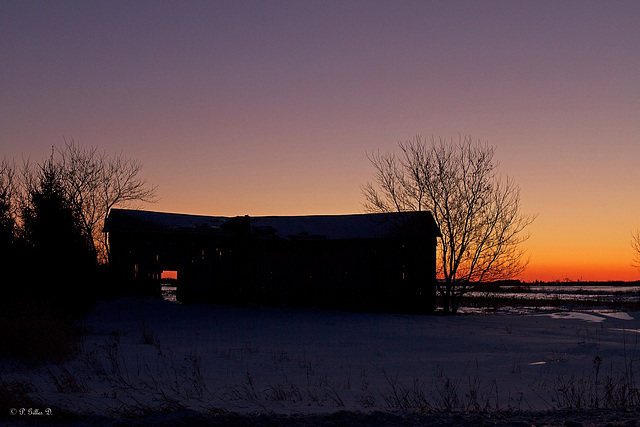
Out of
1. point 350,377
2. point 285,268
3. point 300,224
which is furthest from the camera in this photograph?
point 300,224

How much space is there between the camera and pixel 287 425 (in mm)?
6668

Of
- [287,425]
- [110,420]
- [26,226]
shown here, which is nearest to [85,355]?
[110,420]

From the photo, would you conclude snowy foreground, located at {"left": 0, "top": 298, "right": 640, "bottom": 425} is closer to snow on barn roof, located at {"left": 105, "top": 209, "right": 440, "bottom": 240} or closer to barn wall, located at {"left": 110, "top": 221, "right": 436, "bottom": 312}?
barn wall, located at {"left": 110, "top": 221, "right": 436, "bottom": 312}

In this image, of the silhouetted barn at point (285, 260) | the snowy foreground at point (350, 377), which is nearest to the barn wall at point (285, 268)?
the silhouetted barn at point (285, 260)

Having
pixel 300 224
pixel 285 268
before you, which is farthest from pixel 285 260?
pixel 300 224

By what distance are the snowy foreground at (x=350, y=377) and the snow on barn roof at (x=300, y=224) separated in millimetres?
10132

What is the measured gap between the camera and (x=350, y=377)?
34.7 feet

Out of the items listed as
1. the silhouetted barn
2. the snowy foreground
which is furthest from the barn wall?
the snowy foreground

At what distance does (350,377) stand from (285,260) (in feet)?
68.2

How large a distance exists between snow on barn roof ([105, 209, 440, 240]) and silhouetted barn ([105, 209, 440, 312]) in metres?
0.06

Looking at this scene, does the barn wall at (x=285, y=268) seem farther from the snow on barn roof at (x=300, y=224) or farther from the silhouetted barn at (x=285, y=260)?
the snow on barn roof at (x=300, y=224)

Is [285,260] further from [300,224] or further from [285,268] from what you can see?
[300,224]

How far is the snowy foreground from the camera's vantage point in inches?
287

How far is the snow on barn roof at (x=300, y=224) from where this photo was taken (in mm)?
29734
